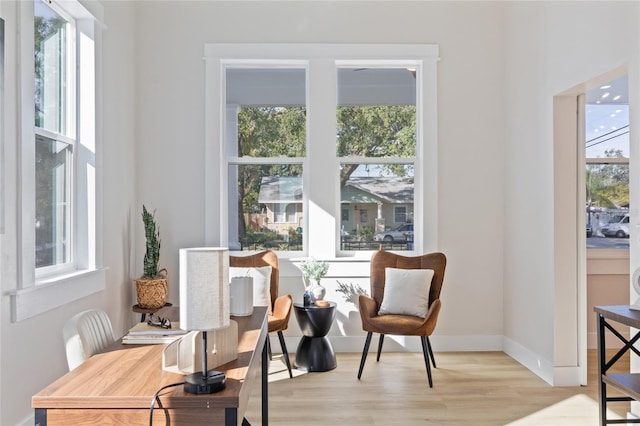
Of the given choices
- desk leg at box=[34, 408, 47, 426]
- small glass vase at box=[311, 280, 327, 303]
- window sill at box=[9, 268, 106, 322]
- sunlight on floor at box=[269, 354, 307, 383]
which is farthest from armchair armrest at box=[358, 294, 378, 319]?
desk leg at box=[34, 408, 47, 426]

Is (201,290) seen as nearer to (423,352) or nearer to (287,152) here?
(423,352)

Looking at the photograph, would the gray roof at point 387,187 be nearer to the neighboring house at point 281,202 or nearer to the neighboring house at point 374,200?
the neighboring house at point 374,200

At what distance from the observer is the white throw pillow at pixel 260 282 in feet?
13.8

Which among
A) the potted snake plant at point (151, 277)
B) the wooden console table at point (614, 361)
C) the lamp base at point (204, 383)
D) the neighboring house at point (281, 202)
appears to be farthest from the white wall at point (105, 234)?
the wooden console table at point (614, 361)

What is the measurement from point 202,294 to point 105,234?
9.03 ft

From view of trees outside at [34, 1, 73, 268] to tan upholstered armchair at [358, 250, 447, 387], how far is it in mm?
2292

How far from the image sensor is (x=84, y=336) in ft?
6.48

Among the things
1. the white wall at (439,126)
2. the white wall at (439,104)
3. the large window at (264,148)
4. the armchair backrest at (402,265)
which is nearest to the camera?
the armchair backrest at (402,265)

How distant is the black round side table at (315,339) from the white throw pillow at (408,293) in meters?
0.48

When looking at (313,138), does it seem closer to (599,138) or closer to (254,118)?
(254,118)

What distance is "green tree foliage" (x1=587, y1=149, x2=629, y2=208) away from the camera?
4855mm

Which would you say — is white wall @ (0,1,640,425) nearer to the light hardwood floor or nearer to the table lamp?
the light hardwood floor

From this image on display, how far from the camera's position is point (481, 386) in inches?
148

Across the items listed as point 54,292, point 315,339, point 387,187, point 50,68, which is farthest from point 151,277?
point 387,187
